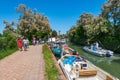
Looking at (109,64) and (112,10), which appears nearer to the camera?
(109,64)

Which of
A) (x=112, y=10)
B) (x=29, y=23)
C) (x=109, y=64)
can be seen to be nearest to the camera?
(x=109, y=64)

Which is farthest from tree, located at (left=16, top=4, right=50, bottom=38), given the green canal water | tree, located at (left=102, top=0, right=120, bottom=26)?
the green canal water

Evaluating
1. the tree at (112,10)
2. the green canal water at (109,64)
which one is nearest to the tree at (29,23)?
the tree at (112,10)

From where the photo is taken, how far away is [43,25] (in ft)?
201

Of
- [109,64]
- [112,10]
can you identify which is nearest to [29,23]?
[112,10]

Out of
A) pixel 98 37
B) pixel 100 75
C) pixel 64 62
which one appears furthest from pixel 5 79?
pixel 98 37

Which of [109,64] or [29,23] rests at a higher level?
[29,23]

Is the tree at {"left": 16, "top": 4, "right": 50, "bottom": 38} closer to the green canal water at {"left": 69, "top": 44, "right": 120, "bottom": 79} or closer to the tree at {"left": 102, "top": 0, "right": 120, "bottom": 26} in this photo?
the tree at {"left": 102, "top": 0, "right": 120, "bottom": 26}

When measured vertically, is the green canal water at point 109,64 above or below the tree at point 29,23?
below

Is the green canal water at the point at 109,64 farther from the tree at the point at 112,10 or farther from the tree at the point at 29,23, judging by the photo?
the tree at the point at 29,23

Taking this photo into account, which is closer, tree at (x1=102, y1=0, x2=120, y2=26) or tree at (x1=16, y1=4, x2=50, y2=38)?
tree at (x1=102, y1=0, x2=120, y2=26)

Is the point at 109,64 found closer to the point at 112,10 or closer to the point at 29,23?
the point at 112,10

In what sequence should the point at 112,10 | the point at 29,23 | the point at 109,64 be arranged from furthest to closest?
the point at 29,23 → the point at 112,10 → the point at 109,64

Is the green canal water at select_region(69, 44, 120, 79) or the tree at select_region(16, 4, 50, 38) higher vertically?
the tree at select_region(16, 4, 50, 38)
